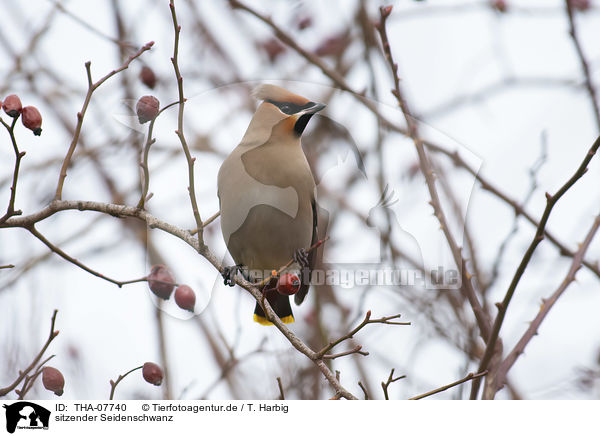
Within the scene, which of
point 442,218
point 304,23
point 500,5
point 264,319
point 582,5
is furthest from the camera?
point 304,23

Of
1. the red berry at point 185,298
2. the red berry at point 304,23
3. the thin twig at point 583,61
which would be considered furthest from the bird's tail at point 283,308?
the red berry at point 304,23

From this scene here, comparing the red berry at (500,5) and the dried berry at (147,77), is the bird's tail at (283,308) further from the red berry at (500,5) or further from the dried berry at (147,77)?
the red berry at (500,5)

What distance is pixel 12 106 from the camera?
193 cm

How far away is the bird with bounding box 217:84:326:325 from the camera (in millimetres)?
1801

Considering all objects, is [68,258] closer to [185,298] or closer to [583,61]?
[185,298]

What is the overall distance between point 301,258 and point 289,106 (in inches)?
16.4

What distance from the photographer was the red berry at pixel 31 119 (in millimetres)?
1981

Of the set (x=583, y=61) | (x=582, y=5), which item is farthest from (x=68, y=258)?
(x=582, y=5)

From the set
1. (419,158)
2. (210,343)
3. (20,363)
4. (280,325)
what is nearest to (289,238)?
(280,325)

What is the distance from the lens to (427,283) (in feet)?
6.69

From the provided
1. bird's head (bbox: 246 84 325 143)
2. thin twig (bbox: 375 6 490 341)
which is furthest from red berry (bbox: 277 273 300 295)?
thin twig (bbox: 375 6 490 341)

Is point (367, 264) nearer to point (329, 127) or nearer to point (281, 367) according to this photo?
point (329, 127)

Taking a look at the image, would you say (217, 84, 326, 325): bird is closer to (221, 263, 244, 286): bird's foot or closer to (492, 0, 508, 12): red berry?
(221, 263, 244, 286): bird's foot
